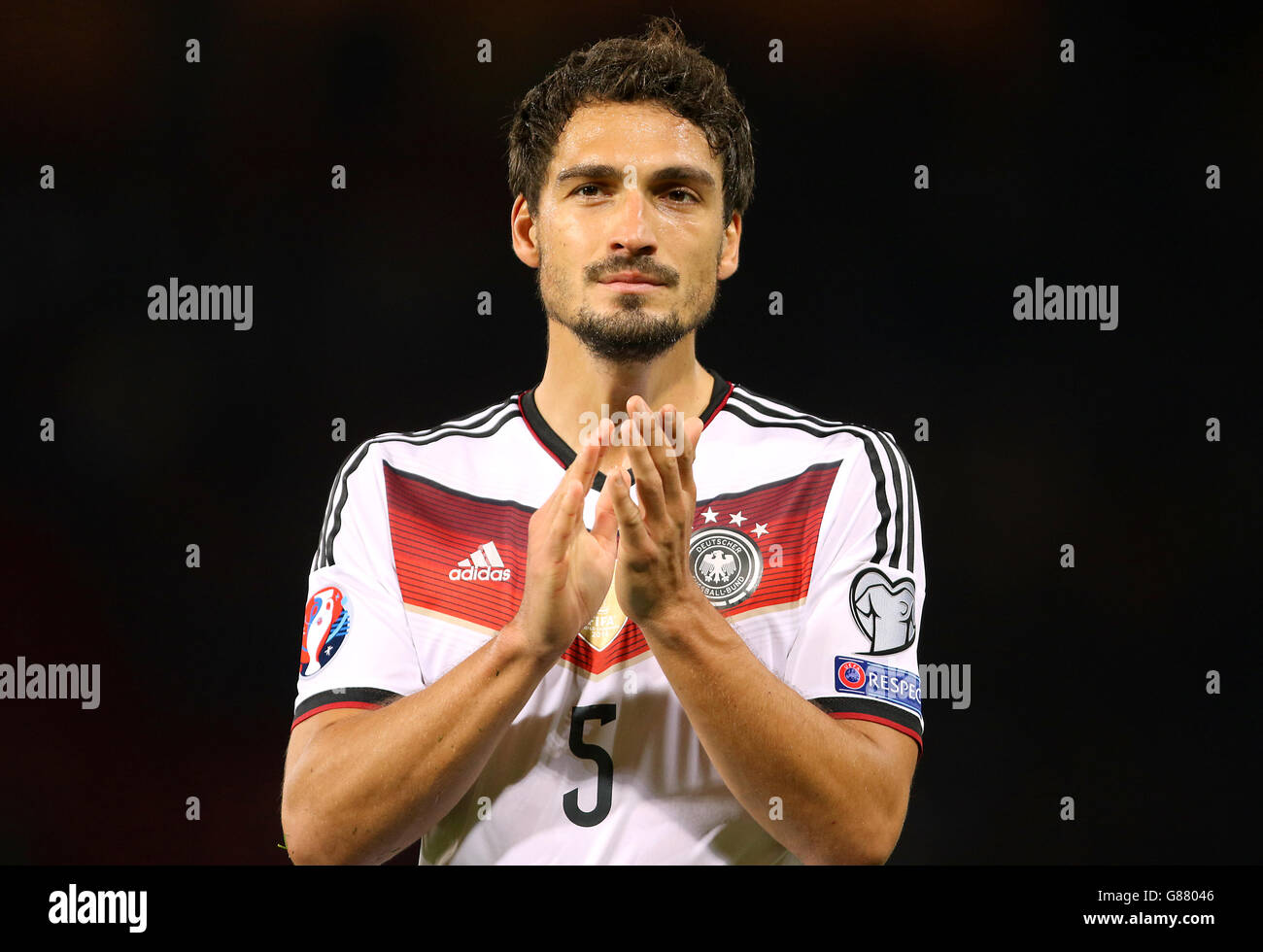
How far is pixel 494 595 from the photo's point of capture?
8.95 ft

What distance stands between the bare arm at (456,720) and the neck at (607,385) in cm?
42

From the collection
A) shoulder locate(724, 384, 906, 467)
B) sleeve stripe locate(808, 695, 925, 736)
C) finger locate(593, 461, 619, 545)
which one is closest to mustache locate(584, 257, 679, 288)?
shoulder locate(724, 384, 906, 467)

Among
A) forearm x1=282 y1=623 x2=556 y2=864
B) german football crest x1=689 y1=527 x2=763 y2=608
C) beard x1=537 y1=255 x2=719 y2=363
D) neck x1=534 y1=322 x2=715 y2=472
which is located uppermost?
beard x1=537 y1=255 x2=719 y2=363

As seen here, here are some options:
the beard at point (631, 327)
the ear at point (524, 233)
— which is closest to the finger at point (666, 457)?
the beard at point (631, 327)

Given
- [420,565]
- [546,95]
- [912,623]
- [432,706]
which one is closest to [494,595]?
[420,565]

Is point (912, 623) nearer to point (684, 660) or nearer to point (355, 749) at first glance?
point (684, 660)

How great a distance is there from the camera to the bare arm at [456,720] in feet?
7.80

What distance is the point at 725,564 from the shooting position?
2711 mm

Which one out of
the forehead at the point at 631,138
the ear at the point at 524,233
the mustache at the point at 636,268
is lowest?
the mustache at the point at 636,268

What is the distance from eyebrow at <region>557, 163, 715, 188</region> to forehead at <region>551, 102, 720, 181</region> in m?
0.02

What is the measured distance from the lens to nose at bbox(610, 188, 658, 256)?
2.71m

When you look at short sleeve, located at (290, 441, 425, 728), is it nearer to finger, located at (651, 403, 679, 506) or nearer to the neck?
the neck

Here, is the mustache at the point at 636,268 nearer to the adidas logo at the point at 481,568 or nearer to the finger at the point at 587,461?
the finger at the point at 587,461

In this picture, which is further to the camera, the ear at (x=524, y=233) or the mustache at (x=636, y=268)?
the ear at (x=524, y=233)
